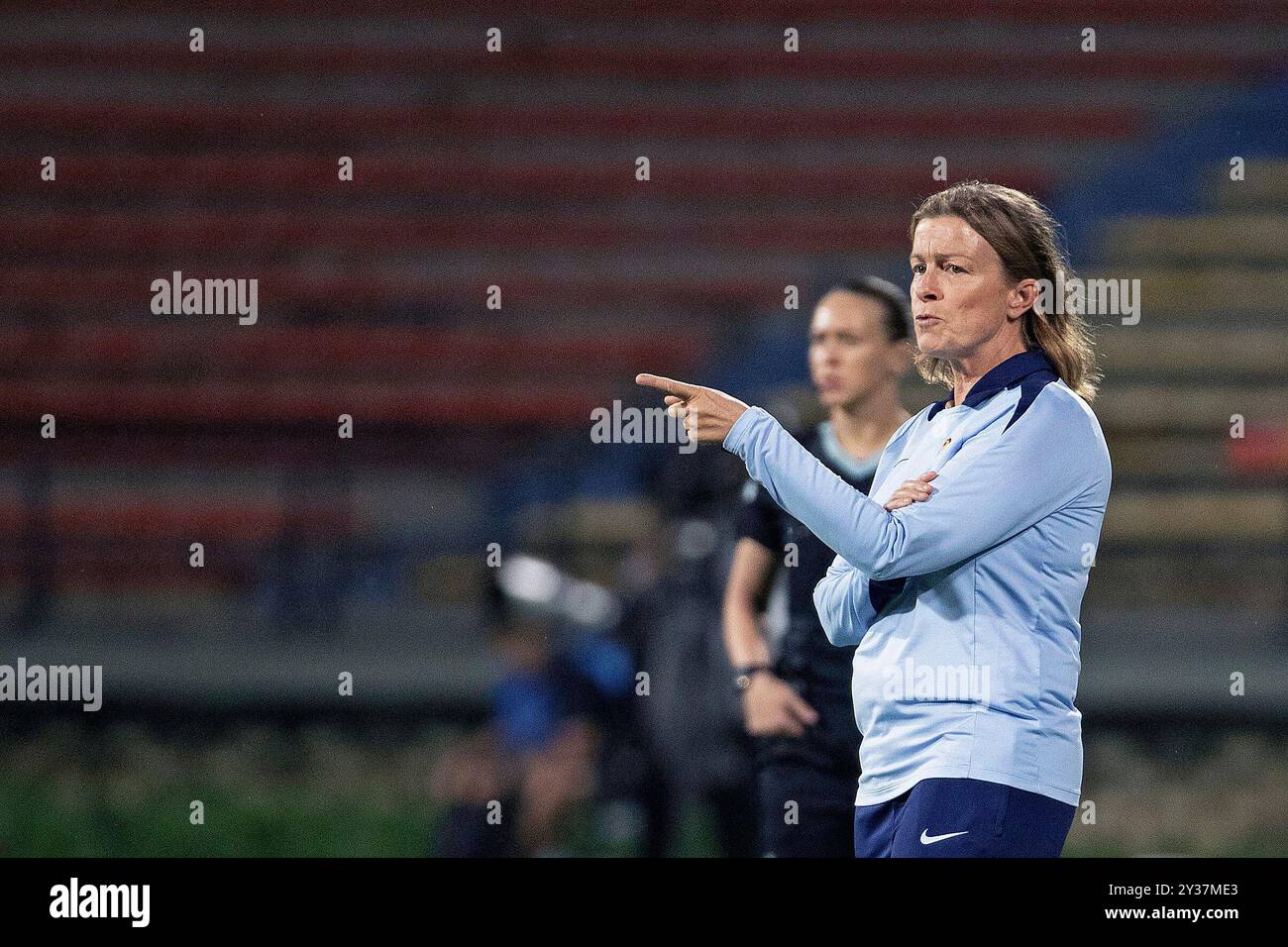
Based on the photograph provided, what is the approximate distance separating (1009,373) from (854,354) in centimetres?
96

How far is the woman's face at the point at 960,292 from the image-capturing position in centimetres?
215

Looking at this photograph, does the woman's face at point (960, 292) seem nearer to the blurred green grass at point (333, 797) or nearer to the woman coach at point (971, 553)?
the woman coach at point (971, 553)

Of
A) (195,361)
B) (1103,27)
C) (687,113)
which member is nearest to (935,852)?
(195,361)

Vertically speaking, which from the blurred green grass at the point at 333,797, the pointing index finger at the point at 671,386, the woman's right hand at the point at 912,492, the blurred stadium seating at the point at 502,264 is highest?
the blurred stadium seating at the point at 502,264

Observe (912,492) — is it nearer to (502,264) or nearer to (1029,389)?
(1029,389)

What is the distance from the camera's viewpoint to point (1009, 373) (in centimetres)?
215

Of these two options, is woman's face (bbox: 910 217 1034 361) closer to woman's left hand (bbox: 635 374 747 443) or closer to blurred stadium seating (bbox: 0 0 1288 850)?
woman's left hand (bbox: 635 374 747 443)

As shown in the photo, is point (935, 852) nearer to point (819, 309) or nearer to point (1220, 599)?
point (819, 309)

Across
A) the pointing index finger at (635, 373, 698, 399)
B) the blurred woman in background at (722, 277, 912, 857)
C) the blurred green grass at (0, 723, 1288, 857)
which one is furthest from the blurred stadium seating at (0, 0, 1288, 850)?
the pointing index finger at (635, 373, 698, 399)

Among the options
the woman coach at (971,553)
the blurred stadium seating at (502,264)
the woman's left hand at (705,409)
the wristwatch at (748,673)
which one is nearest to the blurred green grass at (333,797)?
the blurred stadium seating at (502,264)

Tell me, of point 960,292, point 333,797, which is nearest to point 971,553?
point 960,292

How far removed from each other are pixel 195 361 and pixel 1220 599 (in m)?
4.91

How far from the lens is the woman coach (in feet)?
6.64
